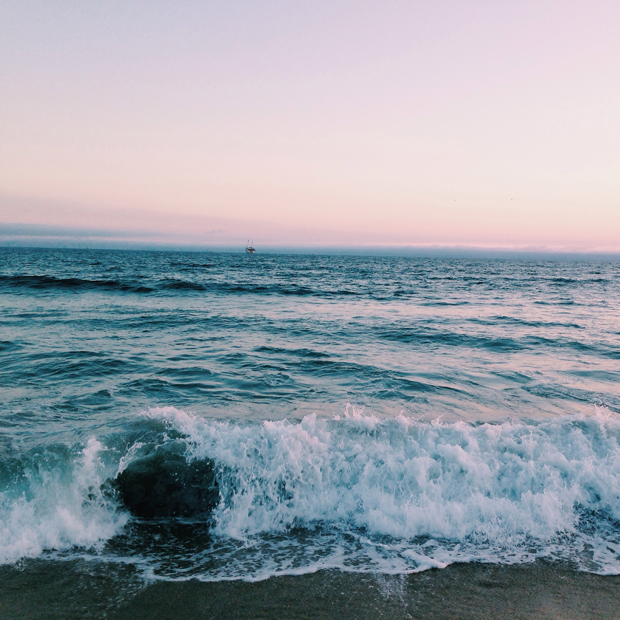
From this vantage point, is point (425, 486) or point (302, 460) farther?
point (302, 460)

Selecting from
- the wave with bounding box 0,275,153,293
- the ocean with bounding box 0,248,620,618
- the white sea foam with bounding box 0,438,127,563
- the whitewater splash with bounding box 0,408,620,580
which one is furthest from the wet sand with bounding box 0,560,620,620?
the wave with bounding box 0,275,153,293

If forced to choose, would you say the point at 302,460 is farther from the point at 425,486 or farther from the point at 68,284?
the point at 68,284

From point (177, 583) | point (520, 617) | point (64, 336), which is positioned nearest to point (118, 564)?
point (177, 583)

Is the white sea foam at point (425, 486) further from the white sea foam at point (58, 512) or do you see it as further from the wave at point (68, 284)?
the wave at point (68, 284)

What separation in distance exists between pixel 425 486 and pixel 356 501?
86 cm

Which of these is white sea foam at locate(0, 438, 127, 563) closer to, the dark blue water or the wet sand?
the dark blue water

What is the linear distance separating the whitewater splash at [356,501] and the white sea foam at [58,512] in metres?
0.01

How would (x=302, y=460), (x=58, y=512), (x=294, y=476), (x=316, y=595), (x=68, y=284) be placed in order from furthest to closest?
(x=68, y=284) → (x=302, y=460) → (x=294, y=476) → (x=58, y=512) → (x=316, y=595)

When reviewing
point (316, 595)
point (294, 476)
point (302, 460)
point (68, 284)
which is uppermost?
point (68, 284)

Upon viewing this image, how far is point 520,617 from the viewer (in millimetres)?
3289

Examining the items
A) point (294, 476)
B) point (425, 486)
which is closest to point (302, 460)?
point (294, 476)

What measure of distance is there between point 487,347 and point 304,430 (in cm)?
896

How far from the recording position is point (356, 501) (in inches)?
191

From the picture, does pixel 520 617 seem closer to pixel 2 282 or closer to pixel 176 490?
pixel 176 490
